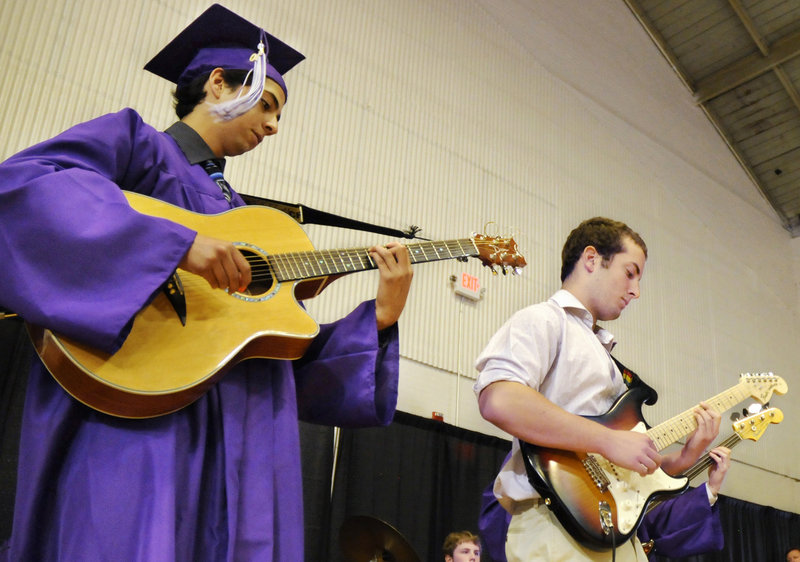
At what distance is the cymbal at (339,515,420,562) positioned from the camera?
4324 mm

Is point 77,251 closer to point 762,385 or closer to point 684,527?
point 684,527

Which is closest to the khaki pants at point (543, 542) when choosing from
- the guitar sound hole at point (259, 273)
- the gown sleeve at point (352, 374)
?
the gown sleeve at point (352, 374)

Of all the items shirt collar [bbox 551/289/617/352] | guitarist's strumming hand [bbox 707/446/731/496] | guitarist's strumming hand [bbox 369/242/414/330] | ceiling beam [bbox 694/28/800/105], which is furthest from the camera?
ceiling beam [bbox 694/28/800/105]

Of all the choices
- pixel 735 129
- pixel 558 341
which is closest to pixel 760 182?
pixel 735 129

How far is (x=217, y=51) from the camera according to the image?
83.3 inches

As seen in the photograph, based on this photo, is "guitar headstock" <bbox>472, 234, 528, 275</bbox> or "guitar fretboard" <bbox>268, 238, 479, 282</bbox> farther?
"guitar headstock" <bbox>472, 234, 528, 275</bbox>

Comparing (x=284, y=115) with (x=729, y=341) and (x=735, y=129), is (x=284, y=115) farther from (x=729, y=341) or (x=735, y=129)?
(x=735, y=129)

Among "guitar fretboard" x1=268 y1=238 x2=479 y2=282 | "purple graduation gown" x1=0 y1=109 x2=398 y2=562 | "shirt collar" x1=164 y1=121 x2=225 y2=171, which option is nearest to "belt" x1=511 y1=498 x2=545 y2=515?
"guitar fretboard" x1=268 y1=238 x2=479 y2=282

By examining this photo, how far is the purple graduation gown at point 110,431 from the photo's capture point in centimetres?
137

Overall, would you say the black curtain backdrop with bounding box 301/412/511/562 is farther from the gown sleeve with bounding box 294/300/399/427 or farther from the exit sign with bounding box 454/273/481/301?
the gown sleeve with bounding box 294/300/399/427

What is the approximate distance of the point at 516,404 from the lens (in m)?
2.19

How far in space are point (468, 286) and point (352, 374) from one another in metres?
4.67

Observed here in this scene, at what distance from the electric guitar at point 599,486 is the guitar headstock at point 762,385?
1.10 meters

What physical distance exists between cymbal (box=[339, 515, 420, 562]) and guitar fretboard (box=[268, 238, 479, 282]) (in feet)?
8.54
